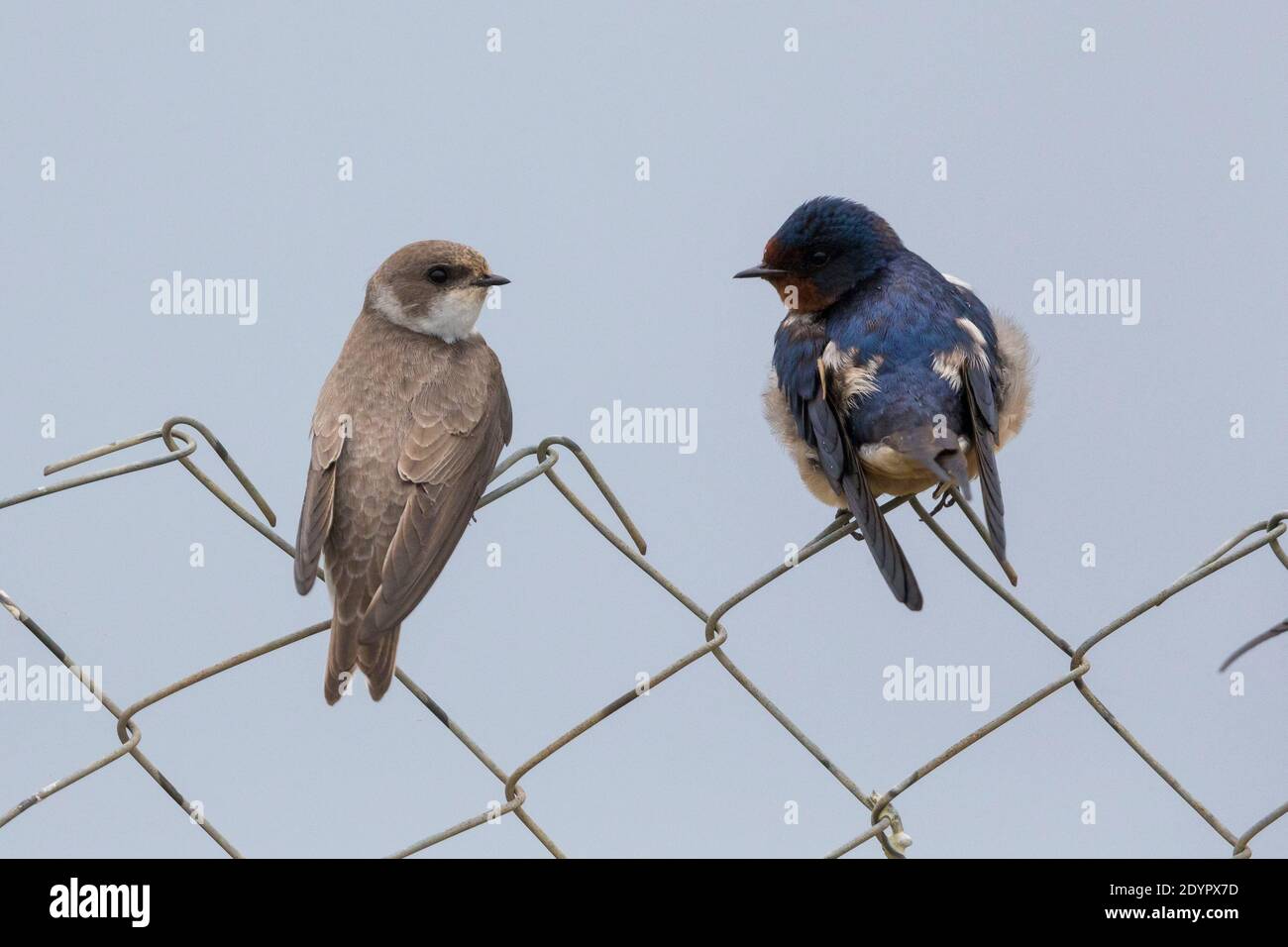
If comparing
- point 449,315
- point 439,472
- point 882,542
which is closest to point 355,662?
point 439,472

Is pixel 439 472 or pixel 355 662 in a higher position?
pixel 439 472

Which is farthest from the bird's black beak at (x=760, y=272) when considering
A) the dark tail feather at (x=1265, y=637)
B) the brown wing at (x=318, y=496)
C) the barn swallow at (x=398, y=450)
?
the dark tail feather at (x=1265, y=637)

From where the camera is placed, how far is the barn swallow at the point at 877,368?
3.64 meters

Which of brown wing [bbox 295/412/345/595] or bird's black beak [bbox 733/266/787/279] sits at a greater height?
bird's black beak [bbox 733/266/787/279]

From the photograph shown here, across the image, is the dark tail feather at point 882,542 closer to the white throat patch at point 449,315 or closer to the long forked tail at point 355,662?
the long forked tail at point 355,662

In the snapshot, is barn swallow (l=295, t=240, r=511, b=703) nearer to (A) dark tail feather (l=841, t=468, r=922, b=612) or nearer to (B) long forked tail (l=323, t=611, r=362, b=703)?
(B) long forked tail (l=323, t=611, r=362, b=703)

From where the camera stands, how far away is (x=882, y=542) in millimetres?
3312

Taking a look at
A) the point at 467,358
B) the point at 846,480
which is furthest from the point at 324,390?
the point at 846,480

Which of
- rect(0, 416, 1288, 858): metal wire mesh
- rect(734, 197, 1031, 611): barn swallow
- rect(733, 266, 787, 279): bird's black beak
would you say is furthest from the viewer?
rect(733, 266, 787, 279): bird's black beak

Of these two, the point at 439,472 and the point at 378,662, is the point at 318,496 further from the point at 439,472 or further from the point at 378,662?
the point at 378,662

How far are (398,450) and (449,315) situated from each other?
552 mm

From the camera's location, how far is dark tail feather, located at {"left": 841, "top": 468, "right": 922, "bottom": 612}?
314 centimetres

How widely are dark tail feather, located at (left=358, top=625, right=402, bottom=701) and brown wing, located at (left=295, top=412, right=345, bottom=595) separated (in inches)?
6.2

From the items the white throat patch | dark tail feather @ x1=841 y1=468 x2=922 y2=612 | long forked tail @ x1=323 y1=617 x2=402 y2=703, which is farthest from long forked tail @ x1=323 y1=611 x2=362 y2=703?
the white throat patch
